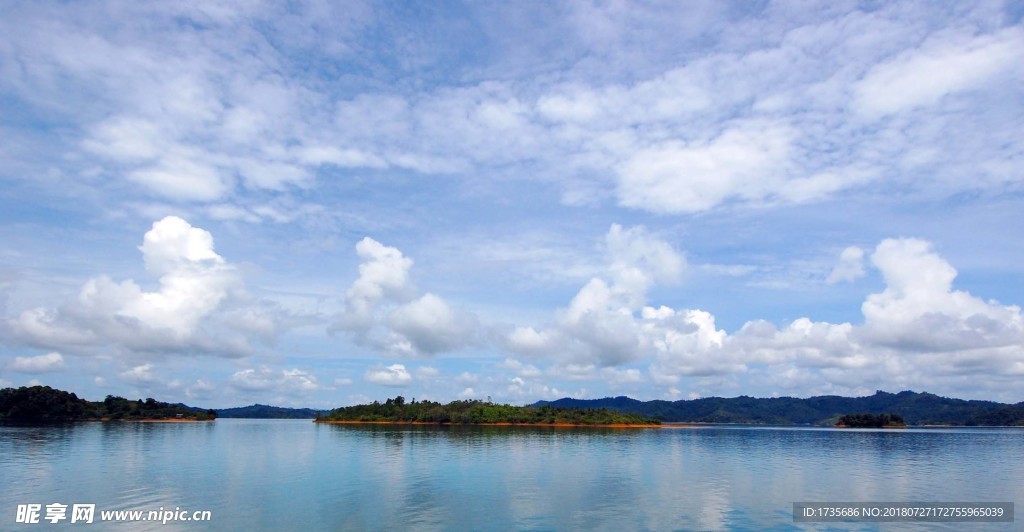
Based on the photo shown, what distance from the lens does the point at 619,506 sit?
47281 mm

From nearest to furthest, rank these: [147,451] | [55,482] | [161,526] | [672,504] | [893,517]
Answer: [161,526] → [893,517] → [672,504] → [55,482] → [147,451]

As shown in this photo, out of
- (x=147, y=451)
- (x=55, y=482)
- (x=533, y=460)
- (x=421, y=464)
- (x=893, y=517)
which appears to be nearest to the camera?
(x=893, y=517)

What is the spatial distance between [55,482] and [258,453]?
37.4 meters

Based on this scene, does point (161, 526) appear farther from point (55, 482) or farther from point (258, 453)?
point (258, 453)

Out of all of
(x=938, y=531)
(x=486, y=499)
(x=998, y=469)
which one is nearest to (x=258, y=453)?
(x=486, y=499)

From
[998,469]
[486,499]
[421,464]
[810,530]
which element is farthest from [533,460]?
[998,469]

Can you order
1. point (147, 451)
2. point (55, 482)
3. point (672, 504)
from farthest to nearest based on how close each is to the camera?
1. point (147, 451)
2. point (55, 482)
3. point (672, 504)

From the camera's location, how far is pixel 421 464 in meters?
75.6

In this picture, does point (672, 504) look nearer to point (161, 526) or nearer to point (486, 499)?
point (486, 499)

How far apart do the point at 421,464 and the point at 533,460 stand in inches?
645

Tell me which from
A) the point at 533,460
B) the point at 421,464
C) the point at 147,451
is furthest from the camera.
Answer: the point at 147,451

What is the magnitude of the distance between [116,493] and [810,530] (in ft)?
173

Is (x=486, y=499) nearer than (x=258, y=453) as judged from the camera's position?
Yes

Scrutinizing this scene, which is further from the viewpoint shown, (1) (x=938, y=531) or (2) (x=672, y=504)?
(2) (x=672, y=504)
